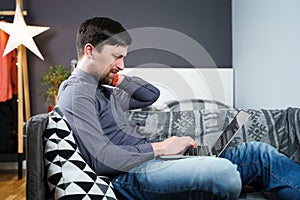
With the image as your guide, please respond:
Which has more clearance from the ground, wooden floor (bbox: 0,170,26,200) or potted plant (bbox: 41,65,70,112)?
potted plant (bbox: 41,65,70,112)

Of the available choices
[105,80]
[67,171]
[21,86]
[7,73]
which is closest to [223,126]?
[105,80]

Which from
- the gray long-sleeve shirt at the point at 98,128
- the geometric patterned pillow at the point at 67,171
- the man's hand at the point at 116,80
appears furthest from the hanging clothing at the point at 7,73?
the geometric patterned pillow at the point at 67,171

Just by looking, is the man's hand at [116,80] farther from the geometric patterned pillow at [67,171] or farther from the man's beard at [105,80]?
the geometric patterned pillow at [67,171]

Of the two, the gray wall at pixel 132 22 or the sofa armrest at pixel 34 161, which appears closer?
the sofa armrest at pixel 34 161

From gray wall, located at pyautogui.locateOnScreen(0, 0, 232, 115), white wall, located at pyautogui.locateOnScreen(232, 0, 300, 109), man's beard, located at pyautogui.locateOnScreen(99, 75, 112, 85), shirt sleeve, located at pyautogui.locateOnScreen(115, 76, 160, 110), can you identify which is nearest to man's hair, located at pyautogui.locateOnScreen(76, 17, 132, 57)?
man's beard, located at pyautogui.locateOnScreen(99, 75, 112, 85)

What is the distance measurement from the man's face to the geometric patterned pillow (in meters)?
0.29

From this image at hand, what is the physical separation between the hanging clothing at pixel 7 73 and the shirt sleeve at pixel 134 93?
2.16 metres

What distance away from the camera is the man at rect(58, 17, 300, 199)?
1.35 meters

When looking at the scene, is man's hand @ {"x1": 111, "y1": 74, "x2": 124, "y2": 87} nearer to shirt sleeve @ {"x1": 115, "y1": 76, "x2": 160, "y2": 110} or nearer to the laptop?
shirt sleeve @ {"x1": 115, "y1": 76, "x2": 160, "y2": 110}

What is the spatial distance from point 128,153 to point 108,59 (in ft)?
1.30

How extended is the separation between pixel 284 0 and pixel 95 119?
1708 mm

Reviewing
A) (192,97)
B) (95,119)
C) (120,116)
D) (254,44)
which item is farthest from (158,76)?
(95,119)

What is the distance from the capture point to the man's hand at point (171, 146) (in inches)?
59.7

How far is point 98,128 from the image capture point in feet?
4.74
